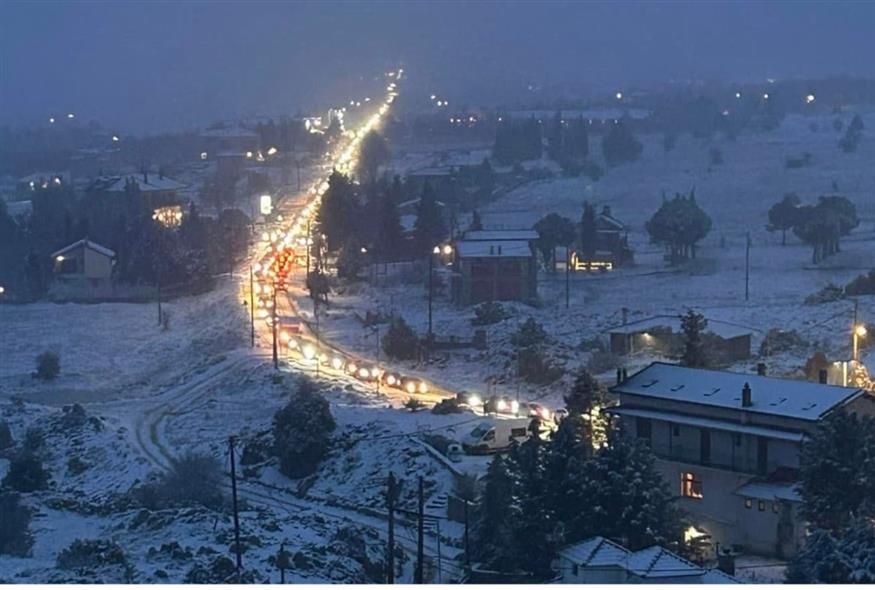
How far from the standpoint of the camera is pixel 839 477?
5.30 metres

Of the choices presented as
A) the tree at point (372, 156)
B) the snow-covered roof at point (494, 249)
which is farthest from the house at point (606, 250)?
the tree at point (372, 156)

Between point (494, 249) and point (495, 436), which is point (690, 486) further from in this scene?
point (494, 249)

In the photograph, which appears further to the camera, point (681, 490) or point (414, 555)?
point (681, 490)

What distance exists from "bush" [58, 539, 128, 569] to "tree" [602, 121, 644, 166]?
1502cm

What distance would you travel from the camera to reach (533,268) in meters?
11.2

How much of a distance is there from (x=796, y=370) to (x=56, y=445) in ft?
12.4

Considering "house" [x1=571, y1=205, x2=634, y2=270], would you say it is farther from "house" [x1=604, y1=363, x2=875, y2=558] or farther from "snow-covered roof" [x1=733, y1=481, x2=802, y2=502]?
"snow-covered roof" [x1=733, y1=481, x2=802, y2=502]

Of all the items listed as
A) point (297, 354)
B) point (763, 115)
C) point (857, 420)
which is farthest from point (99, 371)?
point (763, 115)

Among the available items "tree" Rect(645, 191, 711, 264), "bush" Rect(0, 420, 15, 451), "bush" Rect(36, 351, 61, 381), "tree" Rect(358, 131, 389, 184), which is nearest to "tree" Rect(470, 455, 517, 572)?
"bush" Rect(0, 420, 15, 451)

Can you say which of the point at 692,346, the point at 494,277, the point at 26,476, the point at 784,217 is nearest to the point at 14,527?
the point at 26,476

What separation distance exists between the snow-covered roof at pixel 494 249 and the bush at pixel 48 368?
2956 mm

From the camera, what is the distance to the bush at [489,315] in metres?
10.2

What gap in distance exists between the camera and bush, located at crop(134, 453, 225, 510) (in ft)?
21.1

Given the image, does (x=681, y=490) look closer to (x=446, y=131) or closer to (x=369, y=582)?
(x=369, y=582)
